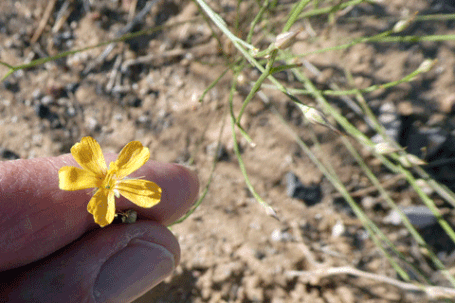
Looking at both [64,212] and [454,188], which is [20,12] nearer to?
[64,212]

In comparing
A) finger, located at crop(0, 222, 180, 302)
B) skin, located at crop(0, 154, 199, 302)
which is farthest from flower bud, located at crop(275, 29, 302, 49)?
finger, located at crop(0, 222, 180, 302)

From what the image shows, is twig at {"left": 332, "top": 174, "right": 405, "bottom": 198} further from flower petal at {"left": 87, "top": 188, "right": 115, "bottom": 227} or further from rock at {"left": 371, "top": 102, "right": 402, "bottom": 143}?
flower petal at {"left": 87, "top": 188, "right": 115, "bottom": 227}

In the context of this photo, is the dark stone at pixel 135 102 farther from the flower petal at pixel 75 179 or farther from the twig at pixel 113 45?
the flower petal at pixel 75 179

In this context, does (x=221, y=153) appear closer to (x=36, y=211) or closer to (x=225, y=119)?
(x=225, y=119)

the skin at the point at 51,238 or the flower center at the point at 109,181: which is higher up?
the flower center at the point at 109,181

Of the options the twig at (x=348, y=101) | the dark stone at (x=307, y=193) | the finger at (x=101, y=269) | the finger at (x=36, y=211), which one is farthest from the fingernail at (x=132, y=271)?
the twig at (x=348, y=101)

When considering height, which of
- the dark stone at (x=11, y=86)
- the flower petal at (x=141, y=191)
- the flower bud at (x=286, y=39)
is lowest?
the flower petal at (x=141, y=191)

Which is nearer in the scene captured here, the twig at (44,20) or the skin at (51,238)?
the skin at (51,238)

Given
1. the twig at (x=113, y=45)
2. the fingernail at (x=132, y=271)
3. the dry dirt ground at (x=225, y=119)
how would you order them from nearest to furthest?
the fingernail at (x=132, y=271)
the dry dirt ground at (x=225, y=119)
the twig at (x=113, y=45)

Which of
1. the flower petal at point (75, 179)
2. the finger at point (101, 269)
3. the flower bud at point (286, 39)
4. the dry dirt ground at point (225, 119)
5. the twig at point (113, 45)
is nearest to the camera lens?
the flower bud at point (286, 39)
